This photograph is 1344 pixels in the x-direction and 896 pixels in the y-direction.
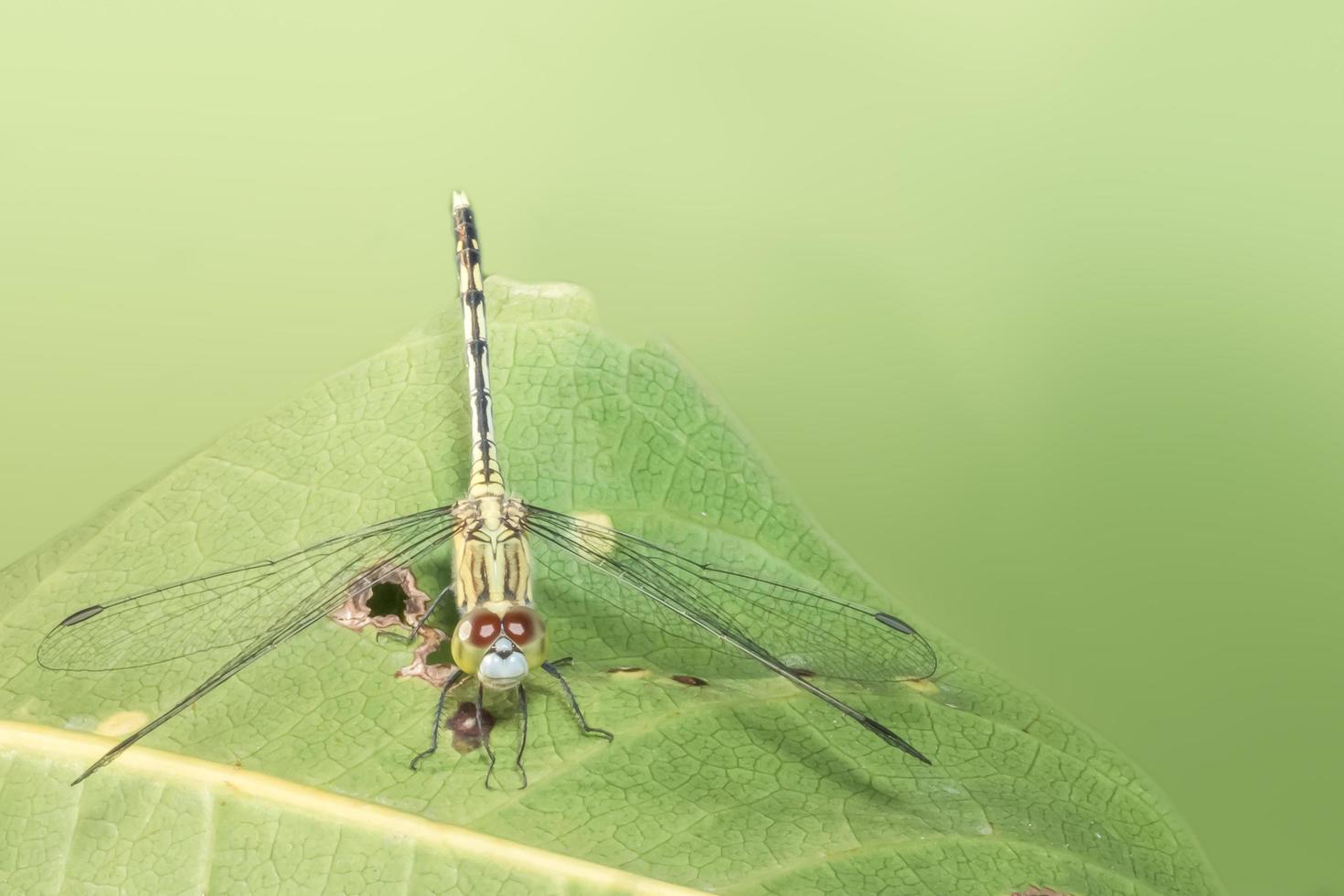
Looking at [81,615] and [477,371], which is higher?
[477,371]

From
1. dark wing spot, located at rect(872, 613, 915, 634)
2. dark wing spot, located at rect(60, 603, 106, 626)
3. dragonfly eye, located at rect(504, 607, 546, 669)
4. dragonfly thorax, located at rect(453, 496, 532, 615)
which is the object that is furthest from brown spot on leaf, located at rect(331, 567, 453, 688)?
dark wing spot, located at rect(872, 613, 915, 634)

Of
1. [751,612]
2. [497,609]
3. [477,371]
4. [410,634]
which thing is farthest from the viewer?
[477,371]

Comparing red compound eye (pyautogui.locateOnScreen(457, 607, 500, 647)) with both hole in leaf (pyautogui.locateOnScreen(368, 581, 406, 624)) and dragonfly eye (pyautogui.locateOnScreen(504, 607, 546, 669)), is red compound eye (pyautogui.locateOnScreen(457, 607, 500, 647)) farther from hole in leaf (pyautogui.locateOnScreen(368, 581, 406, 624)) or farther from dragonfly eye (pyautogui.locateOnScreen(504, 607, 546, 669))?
hole in leaf (pyautogui.locateOnScreen(368, 581, 406, 624))

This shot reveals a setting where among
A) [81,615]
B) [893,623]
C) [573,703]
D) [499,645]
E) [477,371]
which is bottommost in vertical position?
[81,615]

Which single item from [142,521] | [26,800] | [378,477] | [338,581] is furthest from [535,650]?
[142,521]

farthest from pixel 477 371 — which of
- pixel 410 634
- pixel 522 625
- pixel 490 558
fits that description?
pixel 522 625

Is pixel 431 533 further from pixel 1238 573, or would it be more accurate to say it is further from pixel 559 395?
pixel 1238 573

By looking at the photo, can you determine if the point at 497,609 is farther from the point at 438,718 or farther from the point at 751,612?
the point at 751,612
